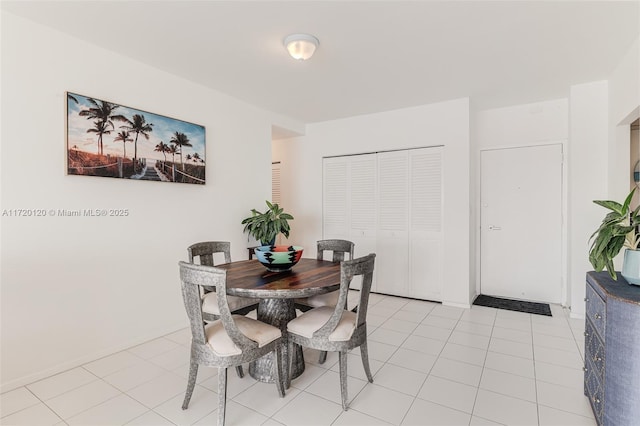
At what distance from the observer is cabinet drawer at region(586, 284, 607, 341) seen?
1670 mm

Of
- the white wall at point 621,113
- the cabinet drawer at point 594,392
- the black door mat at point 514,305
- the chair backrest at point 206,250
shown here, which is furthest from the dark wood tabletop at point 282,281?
the white wall at point 621,113

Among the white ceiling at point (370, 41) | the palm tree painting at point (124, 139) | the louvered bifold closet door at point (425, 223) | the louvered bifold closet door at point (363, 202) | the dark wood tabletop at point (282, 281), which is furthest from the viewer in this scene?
the louvered bifold closet door at point (363, 202)

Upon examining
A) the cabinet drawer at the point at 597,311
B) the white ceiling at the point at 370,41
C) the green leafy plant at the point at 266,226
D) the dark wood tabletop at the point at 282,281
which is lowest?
the cabinet drawer at the point at 597,311

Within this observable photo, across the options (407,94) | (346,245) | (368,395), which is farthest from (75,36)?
(368,395)

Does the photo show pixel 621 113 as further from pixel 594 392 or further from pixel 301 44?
pixel 301 44

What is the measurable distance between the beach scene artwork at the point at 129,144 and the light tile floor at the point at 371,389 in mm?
1628

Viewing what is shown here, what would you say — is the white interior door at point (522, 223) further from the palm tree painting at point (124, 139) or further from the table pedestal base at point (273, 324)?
the palm tree painting at point (124, 139)

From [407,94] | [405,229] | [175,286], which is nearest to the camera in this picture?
[175,286]

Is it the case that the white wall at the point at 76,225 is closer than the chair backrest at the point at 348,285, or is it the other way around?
the chair backrest at the point at 348,285

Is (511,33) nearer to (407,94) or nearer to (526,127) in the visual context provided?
(407,94)

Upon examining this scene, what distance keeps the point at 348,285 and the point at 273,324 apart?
0.76 m

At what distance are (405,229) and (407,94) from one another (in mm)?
1786

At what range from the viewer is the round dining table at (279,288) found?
74.5 inches

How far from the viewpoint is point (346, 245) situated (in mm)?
3033
